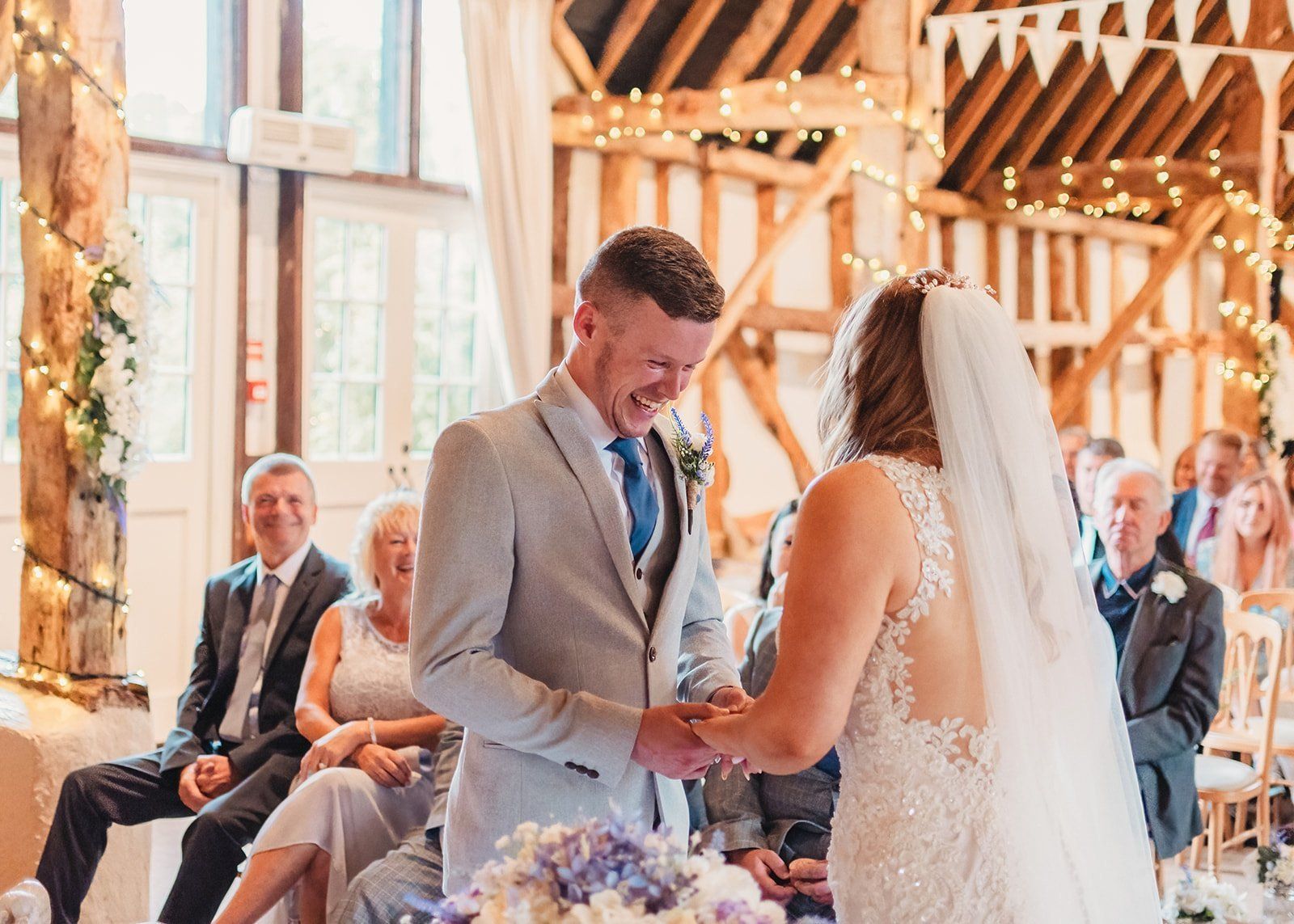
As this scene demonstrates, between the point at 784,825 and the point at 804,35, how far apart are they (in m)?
5.98

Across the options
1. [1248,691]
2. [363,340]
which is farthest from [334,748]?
[363,340]

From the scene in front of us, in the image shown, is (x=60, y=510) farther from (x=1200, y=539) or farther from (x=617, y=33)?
(x=1200, y=539)

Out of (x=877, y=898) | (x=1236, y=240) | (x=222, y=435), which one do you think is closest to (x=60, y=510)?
(x=222, y=435)

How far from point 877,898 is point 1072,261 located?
31.6 ft

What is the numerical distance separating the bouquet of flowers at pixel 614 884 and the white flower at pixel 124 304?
330 centimetres

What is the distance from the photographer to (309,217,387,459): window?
6996 mm

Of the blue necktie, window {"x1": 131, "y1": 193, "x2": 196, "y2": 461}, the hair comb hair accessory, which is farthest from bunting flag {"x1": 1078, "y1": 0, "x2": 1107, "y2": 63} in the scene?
the blue necktie

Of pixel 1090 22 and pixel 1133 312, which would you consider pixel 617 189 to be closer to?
pixel 1090 22

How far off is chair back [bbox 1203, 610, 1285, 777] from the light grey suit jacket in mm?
3321

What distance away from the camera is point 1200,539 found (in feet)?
22.4

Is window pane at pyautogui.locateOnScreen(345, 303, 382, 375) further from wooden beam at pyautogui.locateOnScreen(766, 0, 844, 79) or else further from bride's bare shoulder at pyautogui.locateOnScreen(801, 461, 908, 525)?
bride's bare shoulder at pyautogui.locateOnScreen(801, 461, 908, 525)

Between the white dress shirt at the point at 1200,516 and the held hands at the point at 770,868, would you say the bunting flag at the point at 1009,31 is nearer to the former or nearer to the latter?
the white dress shirt at the point at 1200,516

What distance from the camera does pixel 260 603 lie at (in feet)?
13.5

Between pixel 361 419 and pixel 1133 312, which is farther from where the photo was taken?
pixel 1133 312
